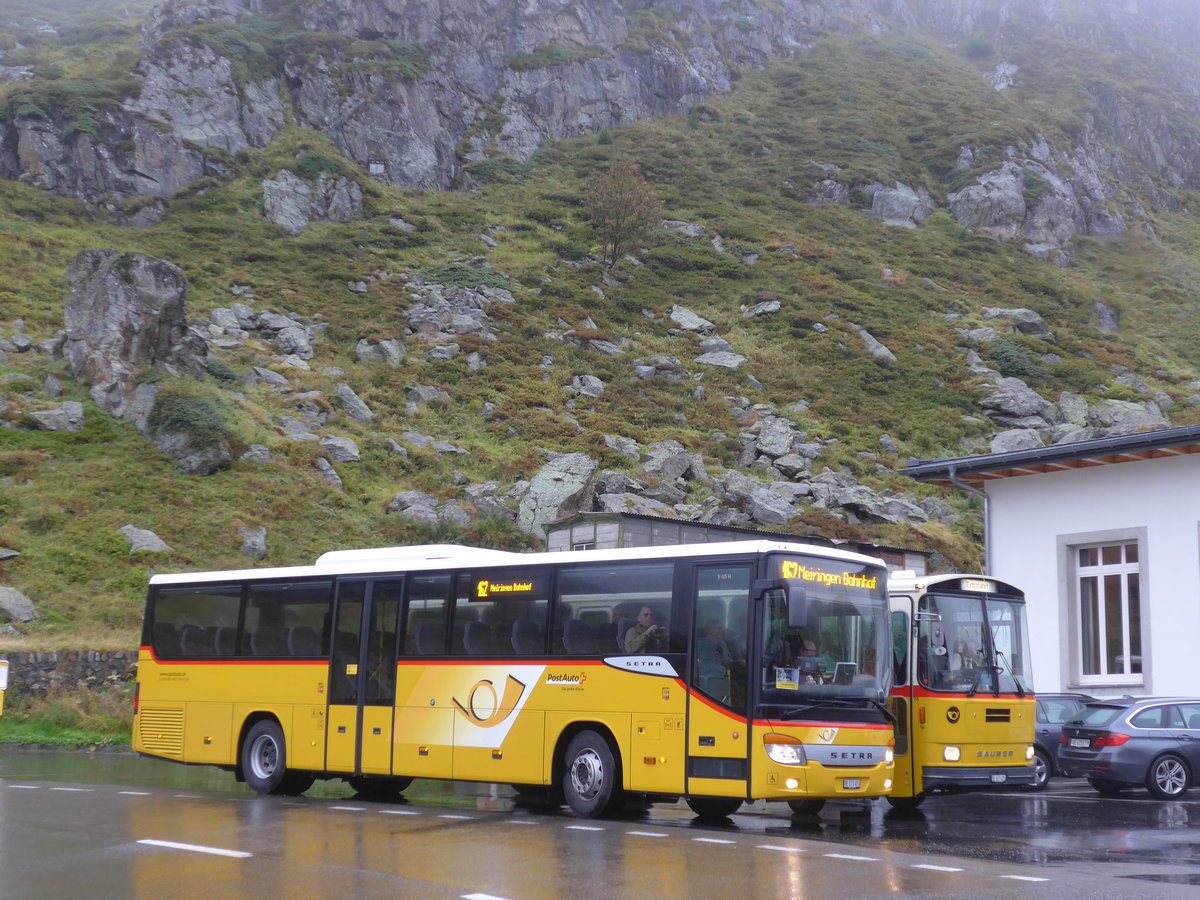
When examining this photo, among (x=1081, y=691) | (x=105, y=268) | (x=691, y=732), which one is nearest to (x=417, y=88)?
(x=105, y=268)

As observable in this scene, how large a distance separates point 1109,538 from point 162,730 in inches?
629

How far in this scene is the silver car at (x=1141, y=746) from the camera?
648 inches

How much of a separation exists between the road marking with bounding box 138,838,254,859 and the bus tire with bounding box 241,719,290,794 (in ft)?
16.7

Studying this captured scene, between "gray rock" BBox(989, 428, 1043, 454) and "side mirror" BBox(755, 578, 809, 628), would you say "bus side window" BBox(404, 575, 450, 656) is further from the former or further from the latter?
"gray rock" BBox(989, 428, 1043, 454)

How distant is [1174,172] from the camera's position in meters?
105

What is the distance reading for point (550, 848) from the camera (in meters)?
10.6

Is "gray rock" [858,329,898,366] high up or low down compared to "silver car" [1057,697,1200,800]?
up

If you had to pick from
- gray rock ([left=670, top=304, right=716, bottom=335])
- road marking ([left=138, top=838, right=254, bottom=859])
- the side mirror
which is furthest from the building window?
gray rock ([left=670, top=304, right=716, bottom=335])

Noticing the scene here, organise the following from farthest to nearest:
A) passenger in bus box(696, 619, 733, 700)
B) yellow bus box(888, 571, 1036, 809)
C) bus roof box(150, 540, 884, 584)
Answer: yellow bus box(888, 571, 1036, 809) → bus roof box(150, 540, 884, 584) → passenger in bus box(696, 619, 733, 700)

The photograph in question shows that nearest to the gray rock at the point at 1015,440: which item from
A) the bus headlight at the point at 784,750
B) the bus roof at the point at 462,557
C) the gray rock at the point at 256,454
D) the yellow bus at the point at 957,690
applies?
the gray rock at the point at 256,454

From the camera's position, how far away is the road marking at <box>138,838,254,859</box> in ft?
33.4

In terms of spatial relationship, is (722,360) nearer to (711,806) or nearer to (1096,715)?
(1096,715)

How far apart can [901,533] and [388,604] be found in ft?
89.5

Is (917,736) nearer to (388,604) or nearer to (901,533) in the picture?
(388,604)
